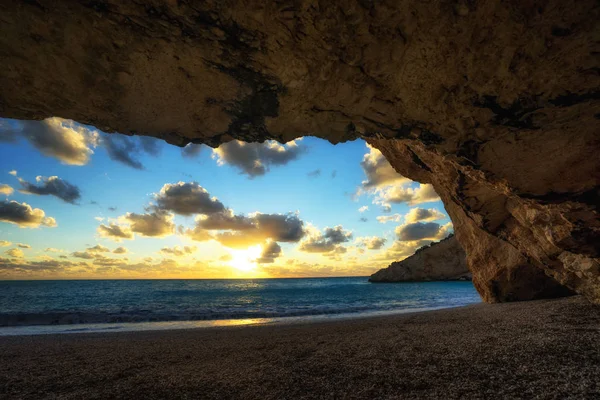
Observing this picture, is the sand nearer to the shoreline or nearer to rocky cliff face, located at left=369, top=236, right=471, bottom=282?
the shoreline

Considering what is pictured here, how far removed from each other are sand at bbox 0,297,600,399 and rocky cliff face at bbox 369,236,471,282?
68813mm

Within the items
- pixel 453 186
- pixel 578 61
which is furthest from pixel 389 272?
pixel 578 61

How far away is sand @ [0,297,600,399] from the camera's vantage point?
3416 millimetres

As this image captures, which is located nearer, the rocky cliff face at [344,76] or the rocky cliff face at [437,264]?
the rocky cliff face at [344,76]

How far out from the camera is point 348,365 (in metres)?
4.58

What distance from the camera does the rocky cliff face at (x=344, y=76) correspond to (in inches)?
147

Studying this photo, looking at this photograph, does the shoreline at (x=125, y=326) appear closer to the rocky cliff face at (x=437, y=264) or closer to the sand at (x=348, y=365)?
the sand at (x=348, y=365)

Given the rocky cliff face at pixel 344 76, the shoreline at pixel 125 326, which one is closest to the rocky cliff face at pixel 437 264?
the shoreline at pixel 125 326

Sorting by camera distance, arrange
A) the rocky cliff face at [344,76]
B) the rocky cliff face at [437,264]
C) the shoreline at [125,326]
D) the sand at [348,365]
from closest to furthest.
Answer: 1. the sand at [348,365]
2. the rocky cliff face at [344,76]
3. the shoreline at [125,326]
4. the rocky cliff face at [437,264]

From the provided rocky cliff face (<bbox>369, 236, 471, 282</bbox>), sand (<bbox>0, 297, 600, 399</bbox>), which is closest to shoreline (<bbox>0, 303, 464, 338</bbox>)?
sand (<bbox>0, 297, 600, 399</bbox>)

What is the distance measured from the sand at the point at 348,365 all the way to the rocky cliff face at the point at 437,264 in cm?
6881

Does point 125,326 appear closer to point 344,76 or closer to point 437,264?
point 344,76

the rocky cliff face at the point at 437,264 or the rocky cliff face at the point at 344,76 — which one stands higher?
the rocky cliff face at the point at 344,76

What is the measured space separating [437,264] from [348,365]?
250 feet
